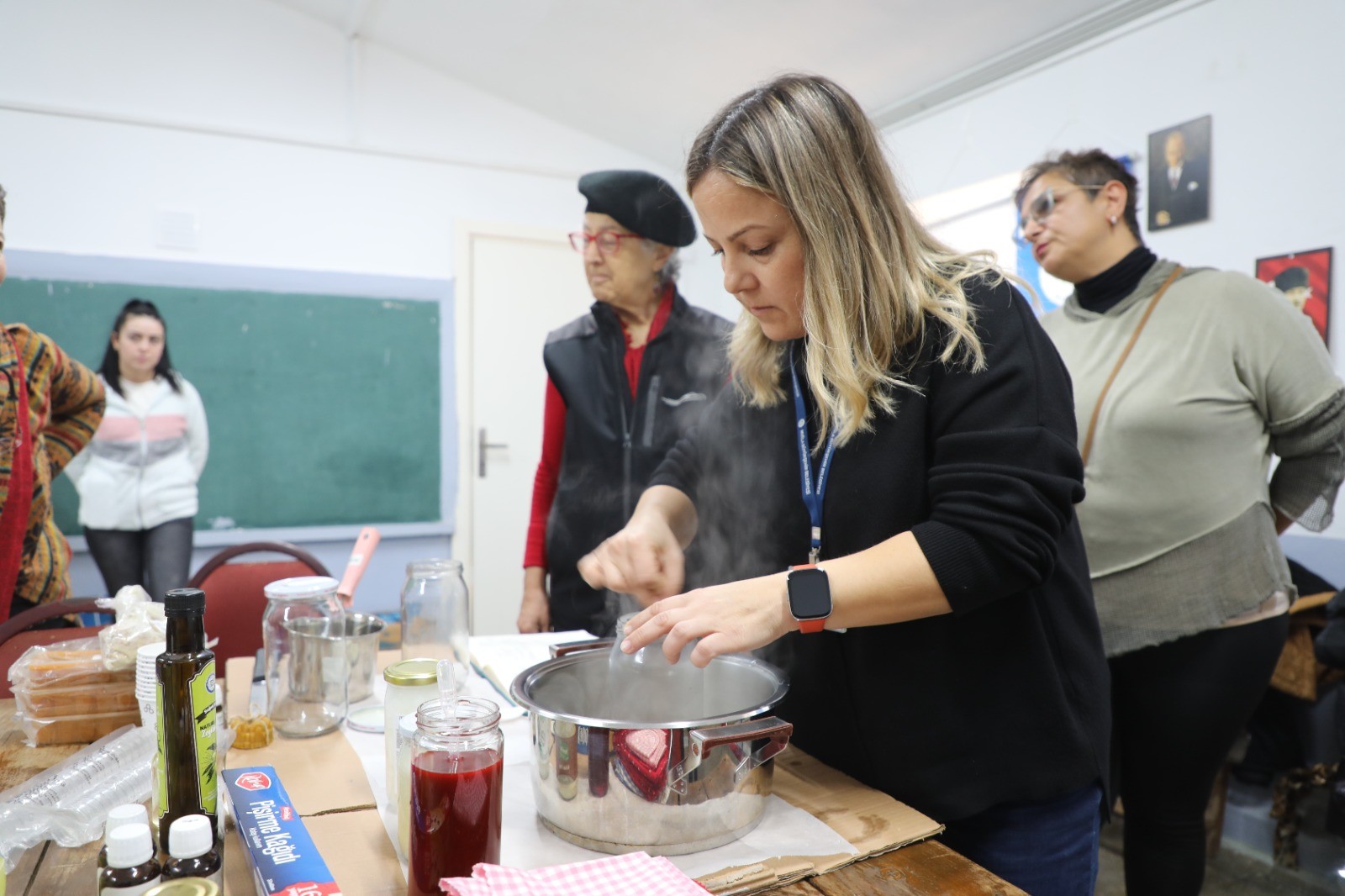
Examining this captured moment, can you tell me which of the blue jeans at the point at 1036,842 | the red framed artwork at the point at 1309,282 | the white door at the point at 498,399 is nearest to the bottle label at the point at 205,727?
the blue jeans at the point at 1036,842

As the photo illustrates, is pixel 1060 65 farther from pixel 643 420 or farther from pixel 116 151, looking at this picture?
pixel 116 151

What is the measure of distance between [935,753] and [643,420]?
48.5 inches

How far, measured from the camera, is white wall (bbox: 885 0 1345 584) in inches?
98.3

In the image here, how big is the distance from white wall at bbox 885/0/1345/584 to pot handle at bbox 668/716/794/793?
72.4 inches

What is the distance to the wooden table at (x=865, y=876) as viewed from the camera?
2.68 feet

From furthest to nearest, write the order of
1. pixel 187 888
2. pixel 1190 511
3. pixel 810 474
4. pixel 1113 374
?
1. pixel 1113 374
2. pixel 1190 511
3. pixel 810 474
4. pixel 187 888

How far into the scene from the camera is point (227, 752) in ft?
3.88

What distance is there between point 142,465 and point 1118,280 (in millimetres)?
3886

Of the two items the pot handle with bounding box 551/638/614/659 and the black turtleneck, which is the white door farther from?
the pot handle with bounding box 551/638/614/659

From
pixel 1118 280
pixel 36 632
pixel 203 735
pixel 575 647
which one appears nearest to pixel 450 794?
pixel 203 735

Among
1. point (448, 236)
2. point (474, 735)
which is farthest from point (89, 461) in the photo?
point (474, 735)

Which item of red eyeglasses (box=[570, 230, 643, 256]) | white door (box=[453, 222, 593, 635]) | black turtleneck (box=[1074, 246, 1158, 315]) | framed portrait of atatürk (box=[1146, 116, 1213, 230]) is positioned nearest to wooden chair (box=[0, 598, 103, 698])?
red eyeglasses (box=[570, 230, 643, 256])

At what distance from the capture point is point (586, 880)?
2.52 feet

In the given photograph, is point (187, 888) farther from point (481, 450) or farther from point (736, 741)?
point (481, 450)
